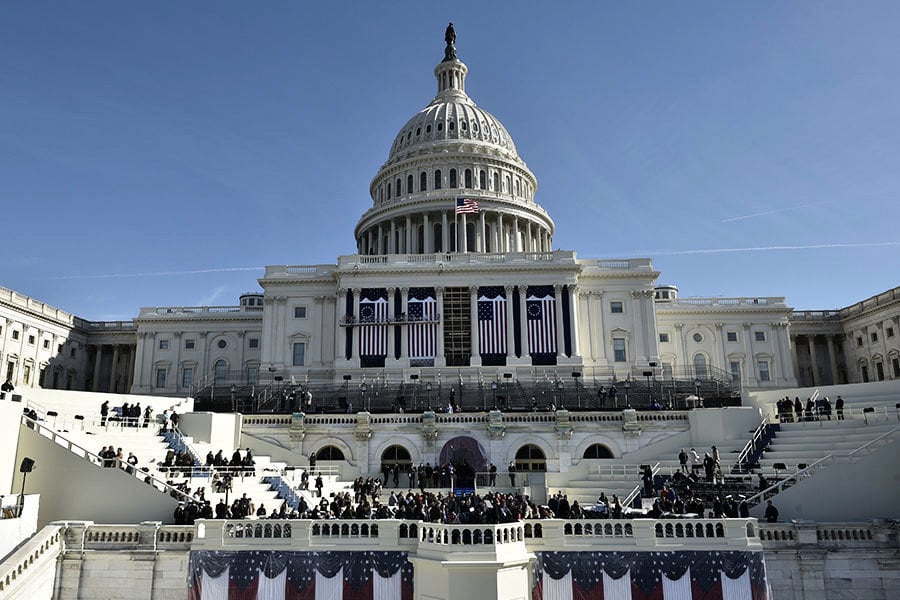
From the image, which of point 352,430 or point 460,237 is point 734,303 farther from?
point 352,430

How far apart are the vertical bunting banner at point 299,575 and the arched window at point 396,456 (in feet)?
71.6

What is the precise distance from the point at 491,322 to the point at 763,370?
3416 centimetres

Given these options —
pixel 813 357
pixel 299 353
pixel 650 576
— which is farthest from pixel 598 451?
pixel 813 357

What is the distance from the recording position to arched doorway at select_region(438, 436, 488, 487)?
45.5 metres

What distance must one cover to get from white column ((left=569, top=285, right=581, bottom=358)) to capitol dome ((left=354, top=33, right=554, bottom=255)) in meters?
17.3

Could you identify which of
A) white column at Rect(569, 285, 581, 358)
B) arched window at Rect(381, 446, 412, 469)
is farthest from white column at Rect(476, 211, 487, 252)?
arched window at Rect(381, 446, 412, 469)

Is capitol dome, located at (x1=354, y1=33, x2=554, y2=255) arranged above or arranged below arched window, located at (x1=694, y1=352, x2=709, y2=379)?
above

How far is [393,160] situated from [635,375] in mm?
48459

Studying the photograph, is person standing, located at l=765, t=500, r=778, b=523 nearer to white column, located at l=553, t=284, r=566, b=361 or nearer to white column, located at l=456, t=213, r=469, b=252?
white column, located at l=553, t=284, r=566, b=361

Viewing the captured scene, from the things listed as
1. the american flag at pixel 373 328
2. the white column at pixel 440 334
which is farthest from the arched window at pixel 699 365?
the american flag at pixel 373 328

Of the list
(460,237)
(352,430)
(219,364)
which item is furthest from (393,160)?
(352,430)

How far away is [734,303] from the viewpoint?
84438 mm

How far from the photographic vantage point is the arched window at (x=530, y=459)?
151 feet

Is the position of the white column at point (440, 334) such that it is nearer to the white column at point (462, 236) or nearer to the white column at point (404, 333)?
the white column at point (404, 333)
